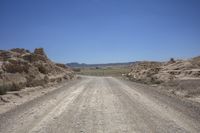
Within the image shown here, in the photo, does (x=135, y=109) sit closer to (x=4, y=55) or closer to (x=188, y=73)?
(x=188, y=73)

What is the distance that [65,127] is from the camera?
8570mm

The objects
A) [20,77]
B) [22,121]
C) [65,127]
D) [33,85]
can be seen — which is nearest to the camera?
[65,127]

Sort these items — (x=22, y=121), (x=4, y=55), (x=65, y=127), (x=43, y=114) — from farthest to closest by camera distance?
(x=4, y=55)
(x=43, y=114)
(x=22, y=121)
(x=65, y=127)

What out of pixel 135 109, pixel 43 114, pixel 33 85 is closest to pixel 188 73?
pixel 33 85

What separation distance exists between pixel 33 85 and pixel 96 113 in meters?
19.0

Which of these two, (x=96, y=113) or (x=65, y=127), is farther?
(x=96, y=113)

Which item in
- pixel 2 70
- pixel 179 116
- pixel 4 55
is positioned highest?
pixel 4 55

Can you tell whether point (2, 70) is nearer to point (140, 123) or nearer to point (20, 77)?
point (20, 77)

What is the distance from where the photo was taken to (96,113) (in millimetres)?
11234

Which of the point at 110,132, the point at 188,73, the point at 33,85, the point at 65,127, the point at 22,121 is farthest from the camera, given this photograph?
the point at 188,73

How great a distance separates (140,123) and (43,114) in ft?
14.1

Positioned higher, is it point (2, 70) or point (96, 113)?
point (2, 70)

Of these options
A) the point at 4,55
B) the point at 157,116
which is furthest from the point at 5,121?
the point at 4,55

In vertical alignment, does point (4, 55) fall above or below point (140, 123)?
above
